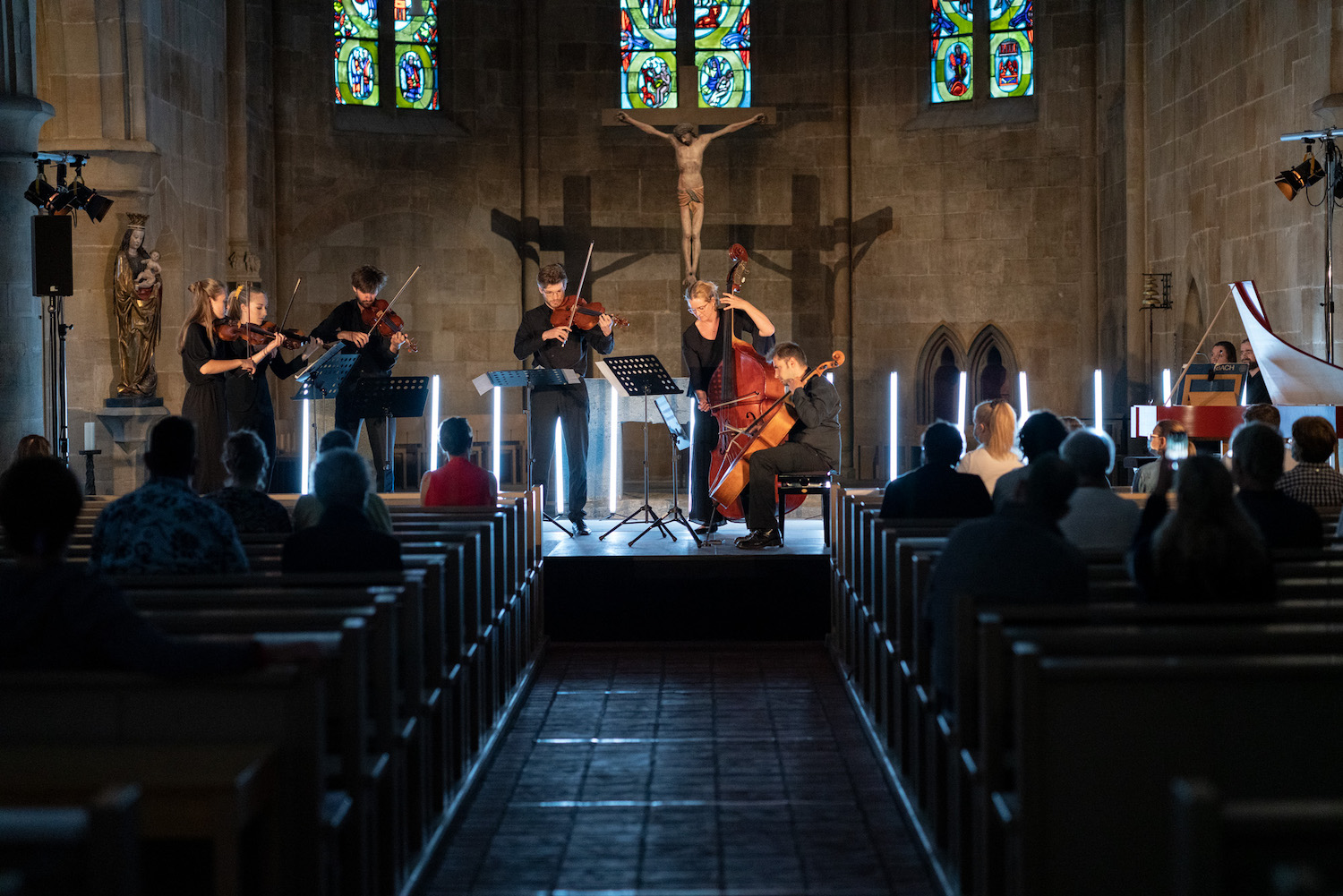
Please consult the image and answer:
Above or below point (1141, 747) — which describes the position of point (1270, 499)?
above

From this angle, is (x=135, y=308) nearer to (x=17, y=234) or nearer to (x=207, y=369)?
(x=17, y=234)

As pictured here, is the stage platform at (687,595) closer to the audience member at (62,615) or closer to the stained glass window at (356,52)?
the audience member at (62,615)

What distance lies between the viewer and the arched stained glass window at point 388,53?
13.2 m

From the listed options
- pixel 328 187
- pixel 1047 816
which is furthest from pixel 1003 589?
pixel 328 187

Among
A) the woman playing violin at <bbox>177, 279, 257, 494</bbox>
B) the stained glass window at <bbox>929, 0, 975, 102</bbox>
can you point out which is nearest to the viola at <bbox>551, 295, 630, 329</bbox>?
the woman playing violin at <bbox>177, 279, 257, 494</bbox>

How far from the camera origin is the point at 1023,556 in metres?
3.37

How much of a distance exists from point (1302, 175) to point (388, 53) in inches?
329

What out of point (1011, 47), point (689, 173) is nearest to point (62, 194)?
point (689, 173)

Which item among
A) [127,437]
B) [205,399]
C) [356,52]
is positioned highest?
[356,52]

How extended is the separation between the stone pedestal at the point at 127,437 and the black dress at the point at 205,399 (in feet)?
9.18

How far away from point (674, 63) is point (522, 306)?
9.51ft

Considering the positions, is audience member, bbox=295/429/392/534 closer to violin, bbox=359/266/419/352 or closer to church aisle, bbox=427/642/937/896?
church aisle, bbox=427/642/937/896

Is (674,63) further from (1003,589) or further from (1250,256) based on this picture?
(1003,589)

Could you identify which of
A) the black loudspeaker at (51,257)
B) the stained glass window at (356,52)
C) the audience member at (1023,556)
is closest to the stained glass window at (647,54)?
the stained glass window at (356,52)
